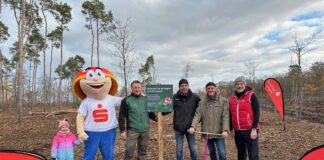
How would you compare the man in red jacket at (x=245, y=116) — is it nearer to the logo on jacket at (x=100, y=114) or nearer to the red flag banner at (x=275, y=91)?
the logo on jacket at (x=100, y=114)

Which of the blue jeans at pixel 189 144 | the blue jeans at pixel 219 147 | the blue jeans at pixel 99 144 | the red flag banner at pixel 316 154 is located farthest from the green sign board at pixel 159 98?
the red flag banner at pixel 316 154

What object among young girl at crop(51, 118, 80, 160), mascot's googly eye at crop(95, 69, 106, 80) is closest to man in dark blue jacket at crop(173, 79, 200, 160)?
mascot's googly eye at crop(95, 69, 106, 80)

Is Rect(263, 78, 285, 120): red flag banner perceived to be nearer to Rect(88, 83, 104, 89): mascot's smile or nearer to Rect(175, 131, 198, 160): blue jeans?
Rect(175, 131, 198, 160): blue jeans

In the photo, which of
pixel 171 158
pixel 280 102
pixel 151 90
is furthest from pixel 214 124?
pixel 280 102

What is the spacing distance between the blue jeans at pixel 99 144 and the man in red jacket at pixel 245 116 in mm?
2003

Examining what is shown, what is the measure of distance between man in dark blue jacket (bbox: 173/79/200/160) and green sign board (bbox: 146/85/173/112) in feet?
0.43

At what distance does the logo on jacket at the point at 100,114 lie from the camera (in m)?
4.29

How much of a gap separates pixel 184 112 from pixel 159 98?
0.49 meters

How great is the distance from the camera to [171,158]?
6.37 metres

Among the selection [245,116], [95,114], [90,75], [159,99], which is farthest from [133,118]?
[245,116]

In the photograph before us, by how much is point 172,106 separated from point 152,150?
9.24 feet

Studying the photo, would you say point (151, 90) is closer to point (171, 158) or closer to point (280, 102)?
point (171, 158)

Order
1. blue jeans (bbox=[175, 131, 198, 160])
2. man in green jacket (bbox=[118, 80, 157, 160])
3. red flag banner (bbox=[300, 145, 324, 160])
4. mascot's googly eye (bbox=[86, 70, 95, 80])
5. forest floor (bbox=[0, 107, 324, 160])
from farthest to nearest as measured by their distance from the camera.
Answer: forest floor (bbox=[0, 107, 324, 160]), blue jeans (bbox=[175, 131, 198, 160]), man in green jacket (bbox=[118, 80, 157, 160]), mascot's googly eye (bbox=[86, 70, 95, 80]), red flag banner (bbox=[300, 145, 324, 160])

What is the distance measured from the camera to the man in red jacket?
13.9ft
